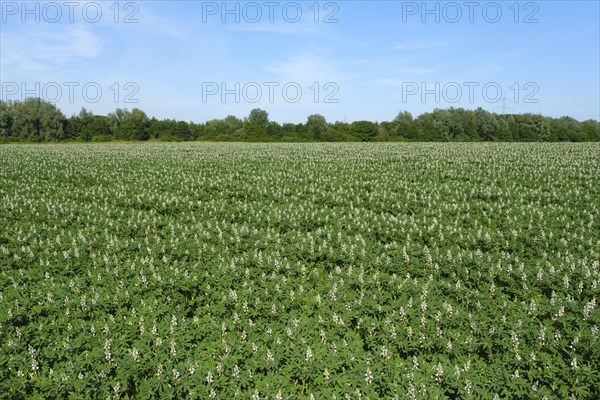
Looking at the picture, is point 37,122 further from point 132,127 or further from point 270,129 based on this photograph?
point 270,129

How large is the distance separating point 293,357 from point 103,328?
3.37 m

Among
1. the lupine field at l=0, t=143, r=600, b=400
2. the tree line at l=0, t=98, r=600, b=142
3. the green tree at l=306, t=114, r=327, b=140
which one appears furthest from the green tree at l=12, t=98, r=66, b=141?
the lupine field at l=0, t=143, r=600, b=400

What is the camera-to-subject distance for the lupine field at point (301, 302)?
5316 mm

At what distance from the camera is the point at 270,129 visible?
103 meters

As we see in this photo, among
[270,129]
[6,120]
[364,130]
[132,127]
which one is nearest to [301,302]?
[270,129]

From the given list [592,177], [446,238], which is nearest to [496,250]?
[446,238]

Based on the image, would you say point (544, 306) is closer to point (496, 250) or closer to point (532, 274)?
point (532, 274)

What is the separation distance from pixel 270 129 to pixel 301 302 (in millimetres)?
97671

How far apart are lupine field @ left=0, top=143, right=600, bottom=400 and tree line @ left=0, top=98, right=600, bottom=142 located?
8355 centimetres

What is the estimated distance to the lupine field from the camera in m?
5.32

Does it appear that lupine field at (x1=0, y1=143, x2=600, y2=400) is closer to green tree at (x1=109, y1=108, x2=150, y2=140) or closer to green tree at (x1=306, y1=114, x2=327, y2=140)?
green tree at (x1=306, y1=114, x2=327, y2=140)

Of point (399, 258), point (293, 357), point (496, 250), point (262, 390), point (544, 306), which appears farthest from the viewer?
point (496, 250)

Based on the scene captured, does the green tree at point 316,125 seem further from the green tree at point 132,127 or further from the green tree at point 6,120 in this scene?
the green tree at point 6,120

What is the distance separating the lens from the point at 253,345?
587cm
